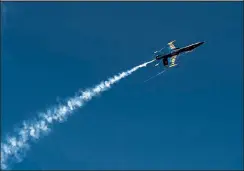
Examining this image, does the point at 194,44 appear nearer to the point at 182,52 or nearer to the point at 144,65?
the point at 182,52

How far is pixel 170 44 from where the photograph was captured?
15525 cm

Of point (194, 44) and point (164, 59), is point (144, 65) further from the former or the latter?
point (194, 44)

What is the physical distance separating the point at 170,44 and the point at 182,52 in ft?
20.4

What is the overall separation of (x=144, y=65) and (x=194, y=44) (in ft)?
70.9

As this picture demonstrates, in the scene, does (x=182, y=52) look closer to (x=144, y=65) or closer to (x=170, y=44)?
(x=170, y=44)

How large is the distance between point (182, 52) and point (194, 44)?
19.2 ft

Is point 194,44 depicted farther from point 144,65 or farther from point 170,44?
point 144,65

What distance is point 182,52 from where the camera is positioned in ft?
517

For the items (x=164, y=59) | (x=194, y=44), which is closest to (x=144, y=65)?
(x=164, y=59)

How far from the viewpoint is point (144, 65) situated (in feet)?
515

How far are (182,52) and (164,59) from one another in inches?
359

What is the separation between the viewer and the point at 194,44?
158m

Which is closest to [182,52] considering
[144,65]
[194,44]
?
[194,44]

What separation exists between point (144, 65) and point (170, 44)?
42.6 ft
